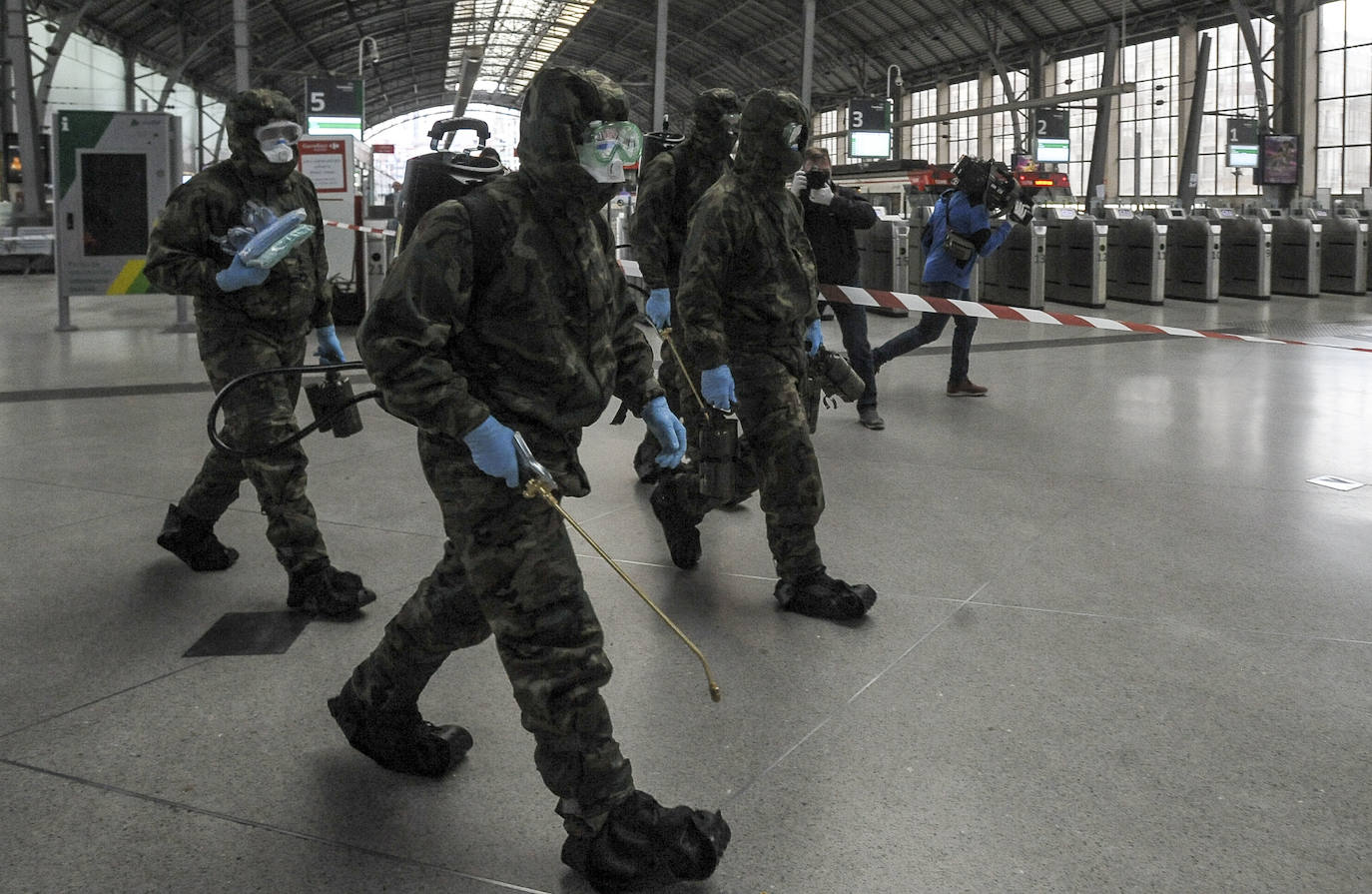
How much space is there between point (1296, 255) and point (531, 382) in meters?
18.6

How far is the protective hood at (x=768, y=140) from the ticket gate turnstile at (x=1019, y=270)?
40.0 ft

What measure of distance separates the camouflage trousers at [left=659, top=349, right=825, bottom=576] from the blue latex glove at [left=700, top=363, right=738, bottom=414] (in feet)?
0.68

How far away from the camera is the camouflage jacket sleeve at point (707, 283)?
390 cm

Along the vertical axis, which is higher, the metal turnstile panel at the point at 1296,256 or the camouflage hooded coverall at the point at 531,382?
the metal turnstile panel at the point at 1296,256

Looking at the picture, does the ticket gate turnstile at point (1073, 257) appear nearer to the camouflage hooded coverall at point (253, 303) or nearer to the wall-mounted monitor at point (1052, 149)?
the camouflage hooded coverall at point (253, 303)

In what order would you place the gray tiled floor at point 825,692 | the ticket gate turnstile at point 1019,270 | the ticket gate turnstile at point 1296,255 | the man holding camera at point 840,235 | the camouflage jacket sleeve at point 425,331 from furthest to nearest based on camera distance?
the ticket gate turnstile at point 1296,255, the ticket gate turnstile at point 1019,270, the man holding camera at point 840,235, the gray tiled floor at point 825,692, the camouflage jacket sleeve at point 425,331

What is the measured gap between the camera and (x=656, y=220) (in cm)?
536

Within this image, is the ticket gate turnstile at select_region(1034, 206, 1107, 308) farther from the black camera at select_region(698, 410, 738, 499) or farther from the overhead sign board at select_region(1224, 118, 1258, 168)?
the black camera at select_region(698, 410, 738, 499)

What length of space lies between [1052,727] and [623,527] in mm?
2457

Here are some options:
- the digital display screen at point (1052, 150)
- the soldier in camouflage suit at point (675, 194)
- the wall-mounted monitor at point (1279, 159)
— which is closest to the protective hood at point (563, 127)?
the soldier in camouflage suit at point (675, 194)

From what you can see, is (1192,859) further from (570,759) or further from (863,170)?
(863,170)

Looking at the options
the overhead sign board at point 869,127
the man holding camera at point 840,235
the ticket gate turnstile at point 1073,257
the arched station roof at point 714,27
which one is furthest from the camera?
the arched station roof at point 714,27

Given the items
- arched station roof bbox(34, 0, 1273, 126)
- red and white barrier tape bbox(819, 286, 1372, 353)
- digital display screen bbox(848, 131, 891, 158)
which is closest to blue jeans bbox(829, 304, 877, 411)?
red and white barrier tape bbox(819, 286, 1372, 353)

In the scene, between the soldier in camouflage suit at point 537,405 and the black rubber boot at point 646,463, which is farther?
the black rubber boot at point 646,463
